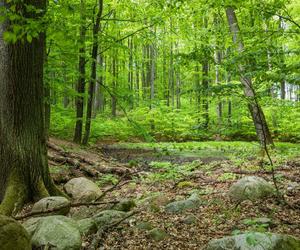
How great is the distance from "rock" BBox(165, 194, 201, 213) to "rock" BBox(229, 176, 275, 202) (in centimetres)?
63

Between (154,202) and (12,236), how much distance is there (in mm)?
2817

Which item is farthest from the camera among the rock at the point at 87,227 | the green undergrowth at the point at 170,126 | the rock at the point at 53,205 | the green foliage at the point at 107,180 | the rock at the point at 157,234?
the green undergrowth at the point at 170,126

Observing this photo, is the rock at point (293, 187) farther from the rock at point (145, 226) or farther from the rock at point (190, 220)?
the rock at point (145, 226)

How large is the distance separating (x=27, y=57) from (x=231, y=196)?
4.17 metres

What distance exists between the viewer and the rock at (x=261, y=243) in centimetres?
316

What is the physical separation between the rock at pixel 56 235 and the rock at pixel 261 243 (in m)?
1.63

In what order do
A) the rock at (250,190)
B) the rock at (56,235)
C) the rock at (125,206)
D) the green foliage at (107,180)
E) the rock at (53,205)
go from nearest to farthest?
the rock at (56,235)
the rock at (53,205)
the rock at (250,190)
the rock at (125,206)
the green foliage at (107,180)

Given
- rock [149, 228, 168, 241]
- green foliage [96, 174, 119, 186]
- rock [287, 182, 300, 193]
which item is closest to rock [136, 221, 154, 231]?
rock [149, 228, 168, 241]

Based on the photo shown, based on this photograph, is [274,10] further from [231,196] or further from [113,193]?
[113,193]

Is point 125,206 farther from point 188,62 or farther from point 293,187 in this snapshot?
point 293,187

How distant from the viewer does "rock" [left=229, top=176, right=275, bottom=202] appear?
523 cm

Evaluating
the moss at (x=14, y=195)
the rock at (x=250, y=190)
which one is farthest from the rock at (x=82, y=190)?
the rock at (x=250, y=190)

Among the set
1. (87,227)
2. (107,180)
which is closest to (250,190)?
(87,227)

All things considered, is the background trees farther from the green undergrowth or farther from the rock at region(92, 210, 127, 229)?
the rock at region(92, 210, 127, 229)
